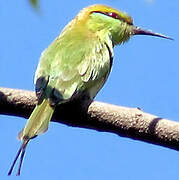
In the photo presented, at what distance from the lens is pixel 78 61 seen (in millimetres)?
3094

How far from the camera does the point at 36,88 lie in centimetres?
251

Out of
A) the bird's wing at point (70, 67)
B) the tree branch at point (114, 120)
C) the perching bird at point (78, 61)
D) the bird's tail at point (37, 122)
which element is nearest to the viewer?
the tree branch at point (114, 120)

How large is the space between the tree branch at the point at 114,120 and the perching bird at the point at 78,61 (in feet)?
0.58

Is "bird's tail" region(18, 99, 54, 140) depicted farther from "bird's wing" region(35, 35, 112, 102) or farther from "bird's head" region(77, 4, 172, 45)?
"bird's head" region(77, 4, 172, 45)

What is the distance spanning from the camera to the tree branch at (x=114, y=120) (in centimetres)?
197

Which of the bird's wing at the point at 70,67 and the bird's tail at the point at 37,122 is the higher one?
the bird's wing at the point at 70,67

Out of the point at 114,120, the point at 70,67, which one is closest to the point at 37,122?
the point at 114,120

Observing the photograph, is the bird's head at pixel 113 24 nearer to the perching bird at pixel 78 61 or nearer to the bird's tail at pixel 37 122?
the perching bird at pixel 78 61

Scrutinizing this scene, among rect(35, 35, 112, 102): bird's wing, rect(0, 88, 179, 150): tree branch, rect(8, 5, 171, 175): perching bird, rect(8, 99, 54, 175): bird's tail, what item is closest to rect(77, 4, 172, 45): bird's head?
rect(8, 5, 171, 175): perching bird

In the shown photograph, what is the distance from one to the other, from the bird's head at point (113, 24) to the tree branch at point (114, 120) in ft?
5.34

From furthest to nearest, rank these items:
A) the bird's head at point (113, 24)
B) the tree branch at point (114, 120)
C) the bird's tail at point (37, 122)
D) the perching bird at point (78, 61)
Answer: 1. the bird's head at point (113, 24)
2. the perching bird at point (78, 61)
3. the bird's tail at point (37, 122)
4. the tree branch at point (114, 120)

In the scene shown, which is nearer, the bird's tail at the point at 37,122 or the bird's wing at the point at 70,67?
the bird's tail at the point at 37,122

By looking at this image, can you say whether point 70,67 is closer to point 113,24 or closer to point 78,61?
point 78,61

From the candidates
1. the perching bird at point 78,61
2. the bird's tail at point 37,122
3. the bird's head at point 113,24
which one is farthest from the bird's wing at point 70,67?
the bird's head at point 113,24
